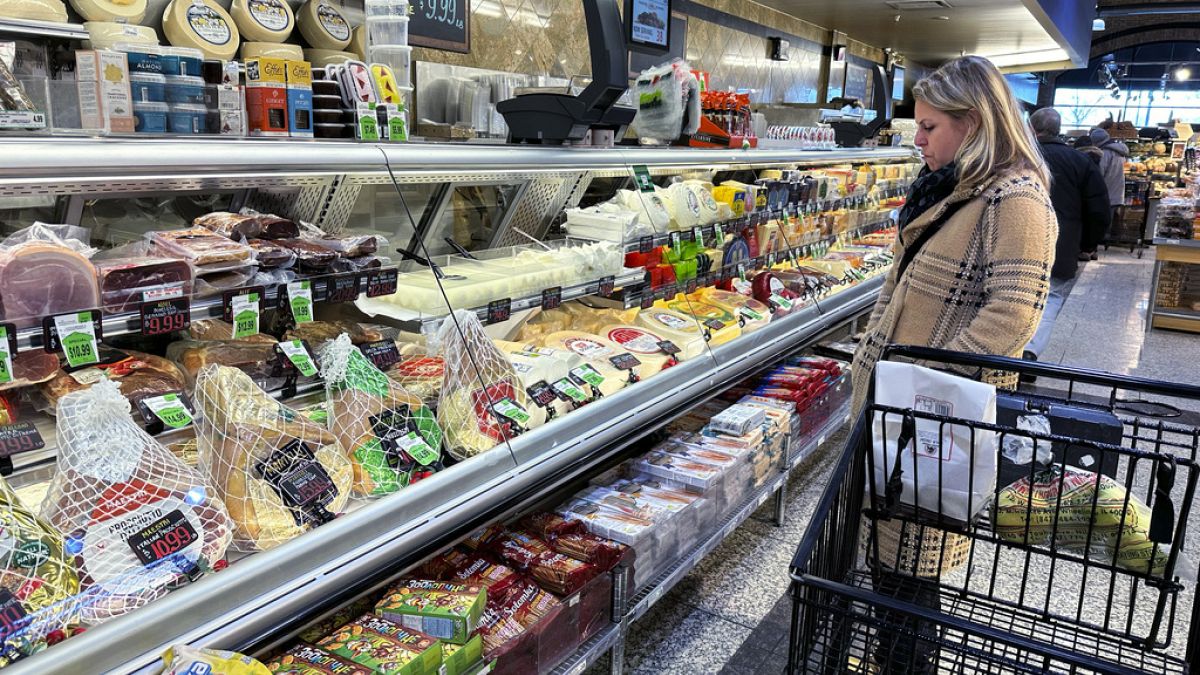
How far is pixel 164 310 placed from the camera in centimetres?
168

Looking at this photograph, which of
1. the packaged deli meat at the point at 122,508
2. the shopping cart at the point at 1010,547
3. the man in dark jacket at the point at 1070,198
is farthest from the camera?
the man in dark jacket at the point at 1070,198

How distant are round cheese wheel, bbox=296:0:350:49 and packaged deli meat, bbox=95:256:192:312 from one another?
4.94ft

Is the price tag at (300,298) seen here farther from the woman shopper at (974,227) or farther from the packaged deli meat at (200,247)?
the woman shopper at (974,227)

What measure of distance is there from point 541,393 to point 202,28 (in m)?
1.50

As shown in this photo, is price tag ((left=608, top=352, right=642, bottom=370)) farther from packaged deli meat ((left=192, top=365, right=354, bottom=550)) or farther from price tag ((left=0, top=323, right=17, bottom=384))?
price tag ((left=0, top=323, right=17, bottom=384))

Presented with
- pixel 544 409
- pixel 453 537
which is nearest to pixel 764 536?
pixel 544 409

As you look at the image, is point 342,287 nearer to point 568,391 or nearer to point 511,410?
point 511,410

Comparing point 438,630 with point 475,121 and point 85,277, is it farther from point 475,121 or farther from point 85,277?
point 475,121

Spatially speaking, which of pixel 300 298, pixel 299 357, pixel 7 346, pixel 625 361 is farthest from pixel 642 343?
pixel 7 346

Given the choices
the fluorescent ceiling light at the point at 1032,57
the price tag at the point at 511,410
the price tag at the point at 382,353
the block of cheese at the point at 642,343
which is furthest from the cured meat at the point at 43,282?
the fluorescent ceiling light at the point at 1032,57

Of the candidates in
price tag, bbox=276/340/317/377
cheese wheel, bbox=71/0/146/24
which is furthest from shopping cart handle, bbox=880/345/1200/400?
cheese wheel, bbox=71/0/146/24

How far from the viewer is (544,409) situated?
7.78 feet

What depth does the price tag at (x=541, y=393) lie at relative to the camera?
93.7 inches

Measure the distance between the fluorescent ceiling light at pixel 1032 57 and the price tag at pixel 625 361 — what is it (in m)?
8.99
